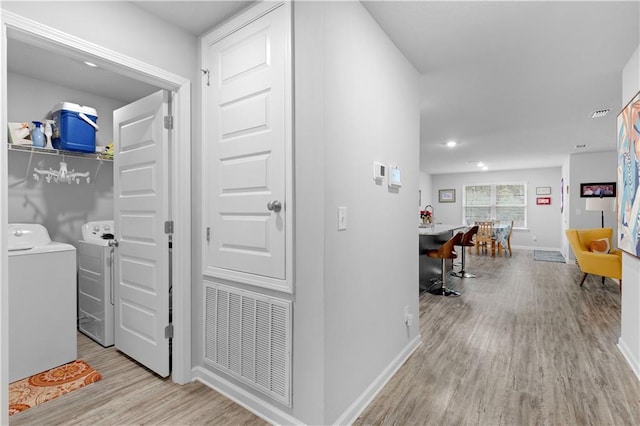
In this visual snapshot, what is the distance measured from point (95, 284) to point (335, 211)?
258 centimetres

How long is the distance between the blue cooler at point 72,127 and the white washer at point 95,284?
80 cm

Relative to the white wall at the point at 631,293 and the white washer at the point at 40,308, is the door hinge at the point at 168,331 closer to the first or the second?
the white washer at the point at 40,308

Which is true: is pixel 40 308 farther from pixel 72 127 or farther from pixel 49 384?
pixel 72 127

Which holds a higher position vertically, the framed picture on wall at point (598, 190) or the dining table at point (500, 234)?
the framed picture on wall at point (598, 190)

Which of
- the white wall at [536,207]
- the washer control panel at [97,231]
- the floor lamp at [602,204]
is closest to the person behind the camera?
the washer control panel at [97,231]

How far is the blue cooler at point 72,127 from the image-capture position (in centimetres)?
287

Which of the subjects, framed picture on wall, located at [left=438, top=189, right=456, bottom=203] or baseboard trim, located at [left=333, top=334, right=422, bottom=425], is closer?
baseboard trim, located at [left=333, top=334, right=422, bottom=425]

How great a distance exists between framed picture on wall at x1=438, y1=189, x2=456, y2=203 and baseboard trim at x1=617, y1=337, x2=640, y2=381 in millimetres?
8290

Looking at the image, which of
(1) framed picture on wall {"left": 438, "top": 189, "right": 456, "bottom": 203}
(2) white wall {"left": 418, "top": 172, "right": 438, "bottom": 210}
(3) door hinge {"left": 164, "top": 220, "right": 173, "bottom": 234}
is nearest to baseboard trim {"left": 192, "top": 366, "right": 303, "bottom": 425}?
(3) door hinge {"left": 164, "top": 220, "right": 173, "bottom": 234}

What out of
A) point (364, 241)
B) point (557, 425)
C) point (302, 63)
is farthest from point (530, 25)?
point (557, 425)

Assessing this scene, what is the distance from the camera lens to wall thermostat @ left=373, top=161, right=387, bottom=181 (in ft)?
6.88

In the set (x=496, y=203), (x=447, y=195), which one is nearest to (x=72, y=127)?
(x=447, y=195)

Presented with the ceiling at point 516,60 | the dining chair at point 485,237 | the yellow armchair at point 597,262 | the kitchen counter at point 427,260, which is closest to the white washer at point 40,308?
the ceiling at point 516,60

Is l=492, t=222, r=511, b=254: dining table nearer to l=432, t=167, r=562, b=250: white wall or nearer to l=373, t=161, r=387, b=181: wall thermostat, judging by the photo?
l=432, t=167, r=562, b=250: white wall
